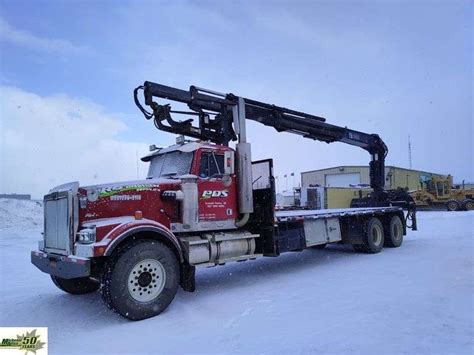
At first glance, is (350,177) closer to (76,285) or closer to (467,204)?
(467,204)

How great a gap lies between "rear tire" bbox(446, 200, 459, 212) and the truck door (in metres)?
29.9

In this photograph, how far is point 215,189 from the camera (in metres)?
7.68

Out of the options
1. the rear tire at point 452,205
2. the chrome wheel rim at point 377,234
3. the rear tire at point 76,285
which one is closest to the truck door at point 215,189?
the rear tire at point 76,285

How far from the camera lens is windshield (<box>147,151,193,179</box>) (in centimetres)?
750

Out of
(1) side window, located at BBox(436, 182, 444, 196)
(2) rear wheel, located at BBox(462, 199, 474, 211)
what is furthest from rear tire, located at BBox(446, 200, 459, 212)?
(1) side window, located at BBox(436, 182, 444, 196)

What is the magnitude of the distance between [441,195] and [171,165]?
3208 centimetres

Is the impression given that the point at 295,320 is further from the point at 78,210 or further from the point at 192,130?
the point at 192,130

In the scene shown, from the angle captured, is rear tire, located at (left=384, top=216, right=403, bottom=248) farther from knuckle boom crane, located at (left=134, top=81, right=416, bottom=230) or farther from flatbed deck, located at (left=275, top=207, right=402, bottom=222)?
knuckle boom crane, located at (left=134, top=81, right=416, bottom=230)

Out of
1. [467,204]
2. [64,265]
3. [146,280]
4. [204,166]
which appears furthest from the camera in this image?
[467,204]

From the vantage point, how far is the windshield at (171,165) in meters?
7.50

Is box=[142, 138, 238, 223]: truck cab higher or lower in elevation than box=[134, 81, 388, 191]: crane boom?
lower

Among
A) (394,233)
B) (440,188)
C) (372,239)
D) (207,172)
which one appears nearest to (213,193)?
(207,172)

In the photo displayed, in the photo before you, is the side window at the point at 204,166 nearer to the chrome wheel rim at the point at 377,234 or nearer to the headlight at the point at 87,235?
the headlight at the point at 87,235

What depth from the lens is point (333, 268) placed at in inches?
372
